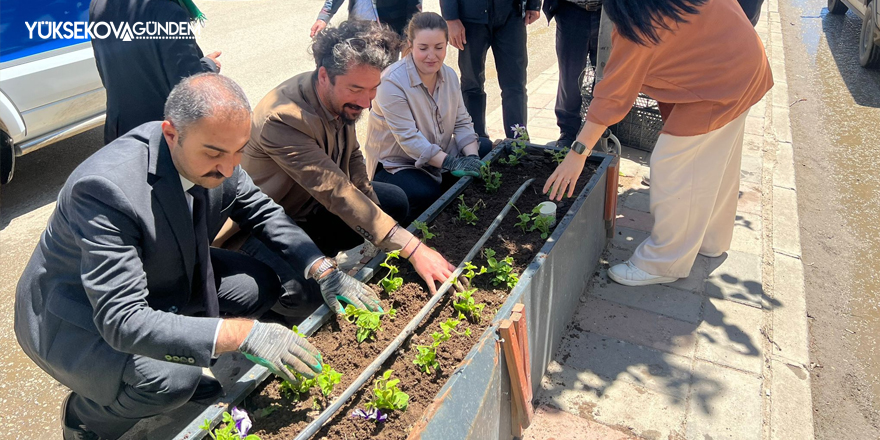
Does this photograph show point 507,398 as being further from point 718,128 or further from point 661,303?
point 718,128

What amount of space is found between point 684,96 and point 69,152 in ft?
17.0

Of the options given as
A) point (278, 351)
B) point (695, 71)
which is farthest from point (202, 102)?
point (695, 71)

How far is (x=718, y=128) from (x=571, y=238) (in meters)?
0.90

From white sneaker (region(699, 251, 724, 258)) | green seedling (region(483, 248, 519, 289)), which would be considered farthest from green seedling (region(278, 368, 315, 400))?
white sneaker (region(699, 251, 724, 258))

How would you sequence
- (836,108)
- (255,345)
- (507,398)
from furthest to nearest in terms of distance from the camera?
(836,108), (507,398), (255,345)

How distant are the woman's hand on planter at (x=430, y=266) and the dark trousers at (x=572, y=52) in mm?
2654

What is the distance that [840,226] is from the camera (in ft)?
14.0

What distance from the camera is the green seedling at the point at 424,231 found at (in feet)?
9.28

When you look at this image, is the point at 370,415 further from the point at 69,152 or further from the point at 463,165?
the point at 69,152

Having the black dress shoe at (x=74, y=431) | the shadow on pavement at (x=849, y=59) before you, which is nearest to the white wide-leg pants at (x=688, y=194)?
the black dress shoe at (x=74, y=431)

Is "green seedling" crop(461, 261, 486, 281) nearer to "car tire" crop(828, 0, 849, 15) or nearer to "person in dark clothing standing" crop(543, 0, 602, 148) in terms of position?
"person in dark clothing standing" crop(543, 0, 602, 148)

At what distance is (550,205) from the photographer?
9.92 feet

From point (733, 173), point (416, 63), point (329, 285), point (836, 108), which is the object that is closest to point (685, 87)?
point (733, 173)

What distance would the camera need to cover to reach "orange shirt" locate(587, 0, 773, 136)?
2.64 metres
